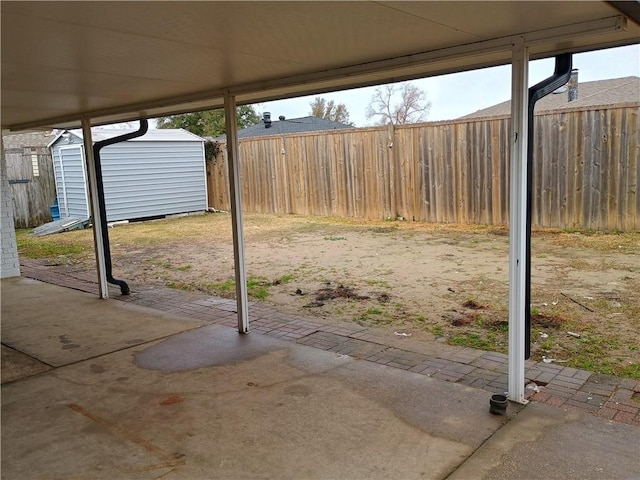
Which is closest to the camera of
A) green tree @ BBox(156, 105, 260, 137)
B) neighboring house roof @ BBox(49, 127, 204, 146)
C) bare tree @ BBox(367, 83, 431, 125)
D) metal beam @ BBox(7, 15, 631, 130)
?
metal beam @ BBox(7, 15, 631, 130)

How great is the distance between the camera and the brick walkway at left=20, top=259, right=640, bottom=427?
3.14 metres

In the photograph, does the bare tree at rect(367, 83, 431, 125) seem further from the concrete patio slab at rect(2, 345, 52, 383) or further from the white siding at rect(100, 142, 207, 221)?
the concrete patio slab at rect(2, 345, 52, 383)

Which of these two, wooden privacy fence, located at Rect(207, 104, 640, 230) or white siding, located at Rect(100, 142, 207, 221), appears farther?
white siding, located at Rect(100, 142, 207, 221)

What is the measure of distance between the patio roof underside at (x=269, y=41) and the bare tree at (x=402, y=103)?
2613cm

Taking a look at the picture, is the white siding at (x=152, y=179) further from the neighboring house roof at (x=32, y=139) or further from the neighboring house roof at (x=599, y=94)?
the neighboring house roof at (x=599, y=94)

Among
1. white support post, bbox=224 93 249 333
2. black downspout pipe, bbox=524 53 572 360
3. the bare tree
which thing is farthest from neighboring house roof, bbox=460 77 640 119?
the bare tree

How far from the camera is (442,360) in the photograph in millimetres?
3893

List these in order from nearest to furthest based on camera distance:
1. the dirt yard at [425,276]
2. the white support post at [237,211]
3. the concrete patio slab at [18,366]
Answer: the concrete patio slab at [18,366] → the dirt yard at [425,276] → the white support post at [237,211]

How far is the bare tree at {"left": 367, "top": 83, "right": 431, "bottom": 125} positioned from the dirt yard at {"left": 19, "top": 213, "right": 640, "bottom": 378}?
19.5 metres

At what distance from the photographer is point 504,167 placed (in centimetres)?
1002

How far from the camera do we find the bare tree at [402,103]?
96.0 feet

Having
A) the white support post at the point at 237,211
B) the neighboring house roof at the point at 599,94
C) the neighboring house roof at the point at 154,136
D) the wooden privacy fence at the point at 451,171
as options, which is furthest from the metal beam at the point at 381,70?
the neighboring house roof at the point at 154,136

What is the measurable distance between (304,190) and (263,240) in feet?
13.1

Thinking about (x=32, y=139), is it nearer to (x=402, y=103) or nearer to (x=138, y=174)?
(x=138, y=174)
